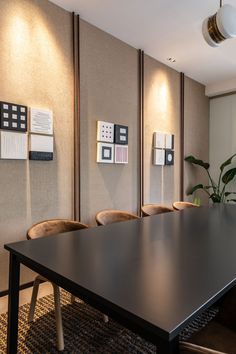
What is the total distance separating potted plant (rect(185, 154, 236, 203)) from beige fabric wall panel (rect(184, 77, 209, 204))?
11cm

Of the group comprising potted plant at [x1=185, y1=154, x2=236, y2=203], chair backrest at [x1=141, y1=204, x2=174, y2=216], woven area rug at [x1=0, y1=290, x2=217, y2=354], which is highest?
potted plant at [x1=185, y1=154, x2=236, y2=203]

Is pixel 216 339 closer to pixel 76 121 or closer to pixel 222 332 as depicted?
pixel 222 332

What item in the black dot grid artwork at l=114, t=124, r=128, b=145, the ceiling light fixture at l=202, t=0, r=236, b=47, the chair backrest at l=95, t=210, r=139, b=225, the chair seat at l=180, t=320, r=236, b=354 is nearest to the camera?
the chair seat at l=180, t=320, r=236, b=354

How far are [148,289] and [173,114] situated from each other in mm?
3837

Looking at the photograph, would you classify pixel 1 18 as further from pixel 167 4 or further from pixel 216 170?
pixel 216 170

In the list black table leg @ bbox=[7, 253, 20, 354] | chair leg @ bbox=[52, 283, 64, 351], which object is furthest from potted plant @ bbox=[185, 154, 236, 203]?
black table leg @ bbox=[7, 253, 20, 354]

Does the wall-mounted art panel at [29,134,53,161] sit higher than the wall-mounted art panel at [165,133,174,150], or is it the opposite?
the wall-mounted art panel at [165,133,174,150]

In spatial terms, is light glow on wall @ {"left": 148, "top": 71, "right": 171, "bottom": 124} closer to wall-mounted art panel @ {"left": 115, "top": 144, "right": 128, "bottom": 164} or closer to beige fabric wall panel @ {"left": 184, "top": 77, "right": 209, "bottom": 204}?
beige fabric wall panel @ {"left": 184, "top": 77, "right": 209, "bottom": 204}

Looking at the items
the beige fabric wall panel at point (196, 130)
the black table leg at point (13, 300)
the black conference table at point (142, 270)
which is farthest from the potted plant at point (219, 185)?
the black table leg at point (13, 300)

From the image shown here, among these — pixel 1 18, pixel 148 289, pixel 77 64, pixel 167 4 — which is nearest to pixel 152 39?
pixel 167 4

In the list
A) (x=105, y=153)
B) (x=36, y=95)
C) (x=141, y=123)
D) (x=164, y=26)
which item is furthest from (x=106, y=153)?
(x=164, y=26)

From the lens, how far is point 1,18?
7.45 ft

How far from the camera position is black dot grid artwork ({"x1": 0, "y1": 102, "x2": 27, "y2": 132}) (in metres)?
2.28

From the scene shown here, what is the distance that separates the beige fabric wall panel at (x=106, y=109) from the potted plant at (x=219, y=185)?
4.92 ft
